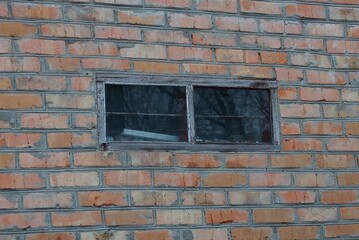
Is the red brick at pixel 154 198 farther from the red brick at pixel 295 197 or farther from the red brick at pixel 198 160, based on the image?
the red brick at pixel 295 197

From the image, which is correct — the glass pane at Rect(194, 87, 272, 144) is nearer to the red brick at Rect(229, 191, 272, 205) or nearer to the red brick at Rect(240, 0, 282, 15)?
the red brick at Rect(229, 191, 272, 205)

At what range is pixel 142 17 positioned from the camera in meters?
3.46

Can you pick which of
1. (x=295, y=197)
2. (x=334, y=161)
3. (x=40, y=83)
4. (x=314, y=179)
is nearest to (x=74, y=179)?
(x=40, y=83)

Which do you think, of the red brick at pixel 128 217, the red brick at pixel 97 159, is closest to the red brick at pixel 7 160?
the red brick at pixel 97 159

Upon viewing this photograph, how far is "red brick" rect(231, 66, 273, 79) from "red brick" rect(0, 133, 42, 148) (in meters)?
1.09

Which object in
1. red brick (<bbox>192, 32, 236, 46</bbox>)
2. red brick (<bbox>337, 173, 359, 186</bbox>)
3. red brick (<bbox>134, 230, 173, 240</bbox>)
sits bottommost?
red brick (<bbox>134, 230, 173, 240</bbox>)

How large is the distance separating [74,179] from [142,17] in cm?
91

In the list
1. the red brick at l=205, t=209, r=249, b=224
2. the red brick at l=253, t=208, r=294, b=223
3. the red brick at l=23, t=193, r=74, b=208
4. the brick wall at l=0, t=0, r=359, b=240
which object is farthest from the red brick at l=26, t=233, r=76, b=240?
the red brick at l=253, t=208, r=294, b=223

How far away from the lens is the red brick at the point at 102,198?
3211mm

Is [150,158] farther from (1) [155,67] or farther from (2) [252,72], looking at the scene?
(2) [252,72]

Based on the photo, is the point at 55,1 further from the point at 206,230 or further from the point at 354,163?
the point at 354,163

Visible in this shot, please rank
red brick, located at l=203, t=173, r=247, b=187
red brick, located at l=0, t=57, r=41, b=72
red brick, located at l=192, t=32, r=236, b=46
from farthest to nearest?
red brick, located at l=192, t=32, r=236, b=46
red brick, located at l=203, t=173, r=247, b=187
red brick, located at l=0, t=57, r=41, b=72

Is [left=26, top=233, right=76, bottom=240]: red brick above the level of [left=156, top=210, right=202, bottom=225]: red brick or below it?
below

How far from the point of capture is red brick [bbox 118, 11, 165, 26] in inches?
135
